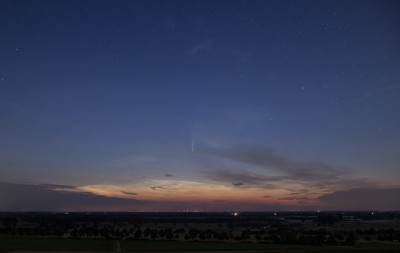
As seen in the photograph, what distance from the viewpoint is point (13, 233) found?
456ft

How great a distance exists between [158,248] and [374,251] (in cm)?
4245

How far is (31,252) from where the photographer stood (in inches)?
3150

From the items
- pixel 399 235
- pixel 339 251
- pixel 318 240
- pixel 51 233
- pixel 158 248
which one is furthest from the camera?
pixel 51 233

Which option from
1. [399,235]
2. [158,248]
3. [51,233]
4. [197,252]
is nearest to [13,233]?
[51,233]

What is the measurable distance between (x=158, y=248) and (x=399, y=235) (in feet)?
255

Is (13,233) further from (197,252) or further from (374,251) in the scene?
(374,251)

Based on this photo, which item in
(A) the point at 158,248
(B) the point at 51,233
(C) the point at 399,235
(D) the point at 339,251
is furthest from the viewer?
(B) the point at 51,233

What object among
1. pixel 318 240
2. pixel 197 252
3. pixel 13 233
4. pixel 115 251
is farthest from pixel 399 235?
pixel 13 233

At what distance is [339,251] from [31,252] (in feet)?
183

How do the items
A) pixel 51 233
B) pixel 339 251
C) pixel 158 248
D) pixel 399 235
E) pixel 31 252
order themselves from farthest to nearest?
pixel 51 233 < pixel 399 235 < pixel 158 248 < pixel 339 251 < pixel 31 252

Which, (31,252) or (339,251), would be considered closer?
(31,252)

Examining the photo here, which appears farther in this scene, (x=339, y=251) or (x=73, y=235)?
(x=73, y=235)

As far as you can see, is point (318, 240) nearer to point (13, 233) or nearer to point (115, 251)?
point (115, 251)

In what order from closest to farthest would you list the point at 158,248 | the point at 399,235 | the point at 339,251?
the point at 339,251, the point at 158,248, the point at 399,235
